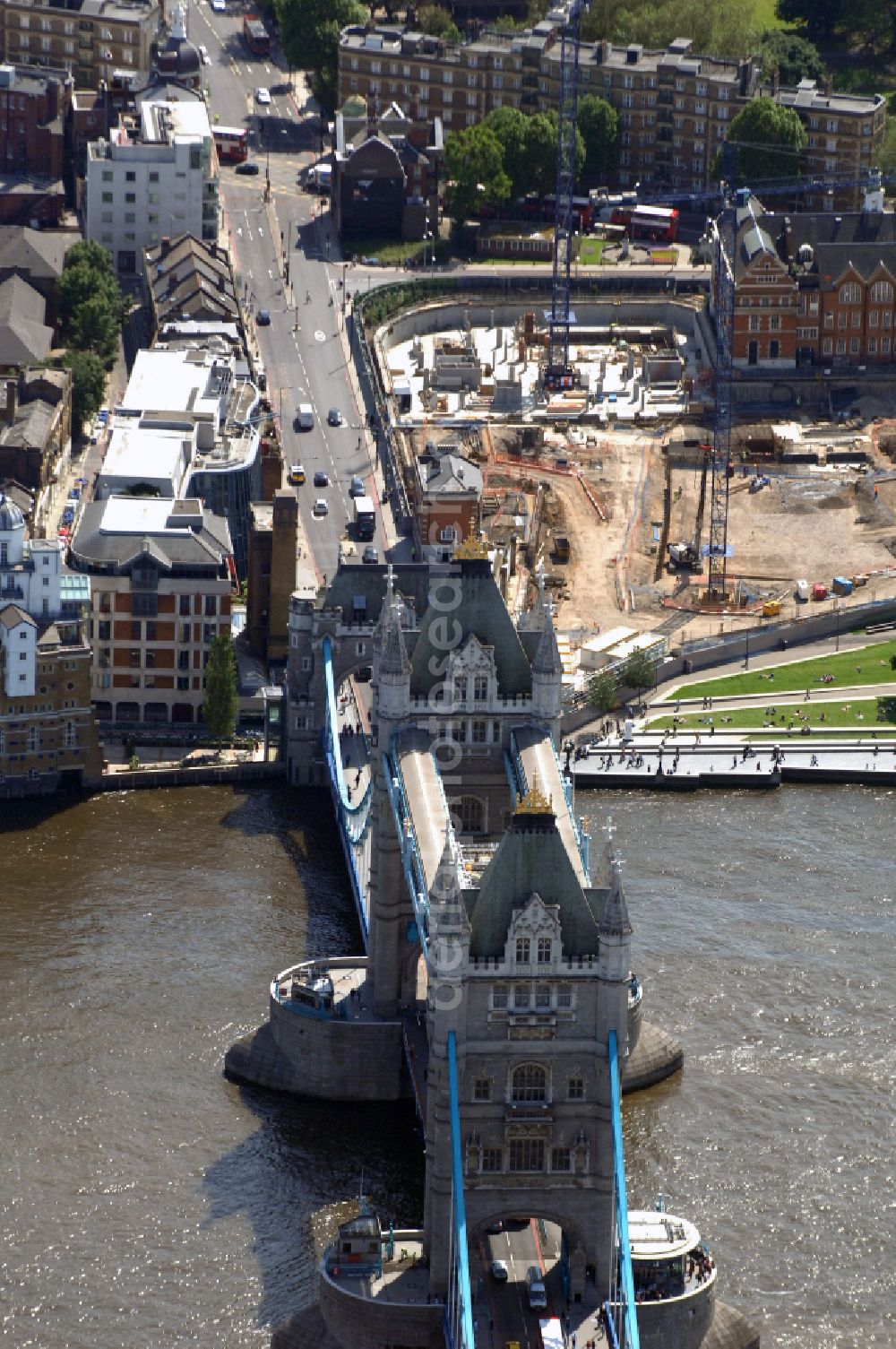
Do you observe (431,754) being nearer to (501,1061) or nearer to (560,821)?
(560,821)

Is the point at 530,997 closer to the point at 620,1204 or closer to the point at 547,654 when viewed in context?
the point at 620,1204

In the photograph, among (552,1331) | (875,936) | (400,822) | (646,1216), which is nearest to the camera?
(552,1331)

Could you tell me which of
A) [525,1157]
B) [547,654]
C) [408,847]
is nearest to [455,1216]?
[525,1157]

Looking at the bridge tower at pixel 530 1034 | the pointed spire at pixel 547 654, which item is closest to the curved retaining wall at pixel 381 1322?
the bridge tower at pixel 530 1034

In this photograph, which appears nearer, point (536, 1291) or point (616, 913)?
point (616, 913)

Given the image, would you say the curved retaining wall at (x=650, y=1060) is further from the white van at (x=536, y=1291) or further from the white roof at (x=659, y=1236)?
the white van at (x=536, y=1291)

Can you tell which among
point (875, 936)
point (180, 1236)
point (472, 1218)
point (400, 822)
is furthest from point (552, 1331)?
point (875, 936)
